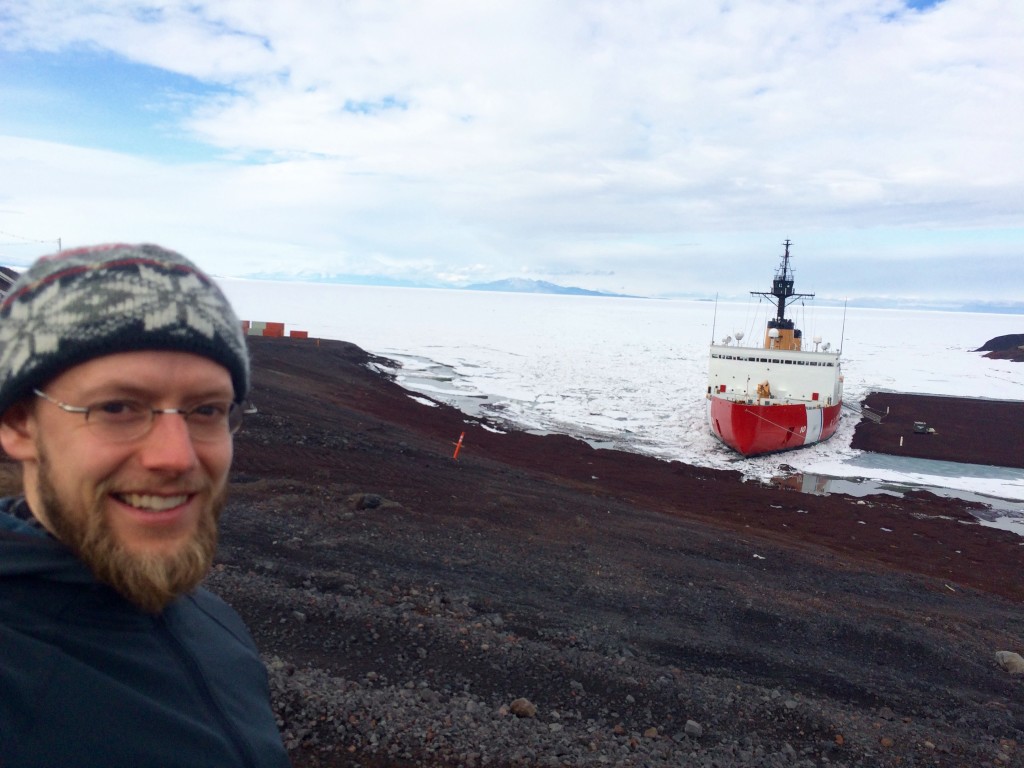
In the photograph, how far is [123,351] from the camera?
4.64 ft

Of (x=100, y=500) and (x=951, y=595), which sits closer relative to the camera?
(x=100, y=500)

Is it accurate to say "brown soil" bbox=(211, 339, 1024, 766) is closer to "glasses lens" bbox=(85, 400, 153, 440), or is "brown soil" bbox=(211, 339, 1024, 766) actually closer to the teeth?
the teeth

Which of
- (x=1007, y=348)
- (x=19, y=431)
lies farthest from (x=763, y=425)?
(x=1007, y=348)

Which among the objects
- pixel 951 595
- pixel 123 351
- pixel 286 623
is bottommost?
pixel 951 595

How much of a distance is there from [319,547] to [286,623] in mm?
2022

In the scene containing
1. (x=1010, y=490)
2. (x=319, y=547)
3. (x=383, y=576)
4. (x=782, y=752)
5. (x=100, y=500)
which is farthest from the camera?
(x=1010, y=490)

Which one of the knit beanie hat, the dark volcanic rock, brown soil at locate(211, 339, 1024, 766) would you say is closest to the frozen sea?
the knit beanie hat

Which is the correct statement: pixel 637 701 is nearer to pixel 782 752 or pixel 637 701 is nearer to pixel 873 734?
pixel 782 752

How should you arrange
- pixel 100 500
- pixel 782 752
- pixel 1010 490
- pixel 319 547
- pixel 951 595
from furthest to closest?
pixel 1010 490, pixel 951 595, pixel 319 547, pixel 782 752, pixel 100 500

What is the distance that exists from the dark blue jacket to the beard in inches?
1.2

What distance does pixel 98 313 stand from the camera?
4.55 ft

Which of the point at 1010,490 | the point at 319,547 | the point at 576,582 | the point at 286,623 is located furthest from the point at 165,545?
the point at 1010,490

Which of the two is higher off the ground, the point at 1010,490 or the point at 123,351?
the point at 123,351

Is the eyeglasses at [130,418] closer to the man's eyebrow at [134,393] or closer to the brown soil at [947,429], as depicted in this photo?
the man's eyebrow at [134,393]
